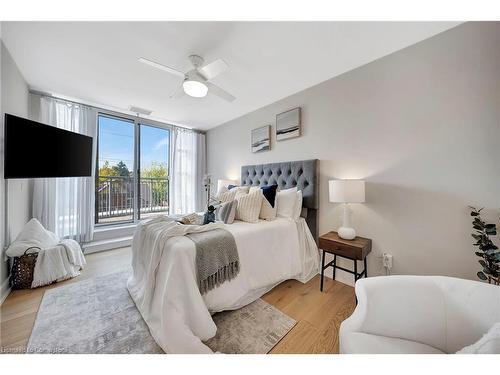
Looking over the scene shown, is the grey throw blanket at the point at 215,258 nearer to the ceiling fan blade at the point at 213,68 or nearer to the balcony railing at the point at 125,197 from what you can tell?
the ceiling fan blade at the point at 213,68

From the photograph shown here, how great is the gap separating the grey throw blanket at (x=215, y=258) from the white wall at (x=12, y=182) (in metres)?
2.10

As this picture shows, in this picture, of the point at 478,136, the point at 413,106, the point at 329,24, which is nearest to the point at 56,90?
the point at 329,24

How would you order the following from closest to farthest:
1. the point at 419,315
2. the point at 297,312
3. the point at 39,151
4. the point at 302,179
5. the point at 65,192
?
the point at 419,315, the point at 297,312, the point at 39,151, the point at 302,179, the point at 65,192

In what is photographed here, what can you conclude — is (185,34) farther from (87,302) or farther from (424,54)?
(87,302)

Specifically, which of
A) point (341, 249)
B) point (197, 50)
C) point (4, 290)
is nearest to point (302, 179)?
point (341, 249)

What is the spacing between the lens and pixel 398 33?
5.11ft

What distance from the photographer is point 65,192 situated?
2830 millimetres

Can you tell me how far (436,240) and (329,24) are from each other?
210cm

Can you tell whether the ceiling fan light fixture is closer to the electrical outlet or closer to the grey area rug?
the grey area rug

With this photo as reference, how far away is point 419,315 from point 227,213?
5.70 ft

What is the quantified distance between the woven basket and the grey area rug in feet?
1.08

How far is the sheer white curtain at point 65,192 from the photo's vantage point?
2598 millimetres

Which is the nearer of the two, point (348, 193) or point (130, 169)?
point (348, 193)

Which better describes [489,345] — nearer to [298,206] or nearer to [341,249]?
[341,249]
